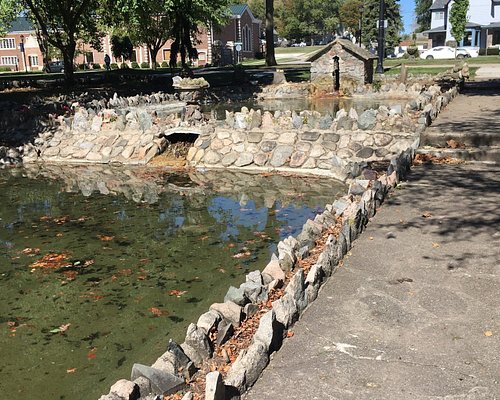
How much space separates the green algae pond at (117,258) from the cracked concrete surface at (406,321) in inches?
76.6

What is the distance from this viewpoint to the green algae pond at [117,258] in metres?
6.53

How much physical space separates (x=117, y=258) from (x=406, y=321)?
17.3 ft

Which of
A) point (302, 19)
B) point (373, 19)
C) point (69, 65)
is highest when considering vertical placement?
point (302, 19)

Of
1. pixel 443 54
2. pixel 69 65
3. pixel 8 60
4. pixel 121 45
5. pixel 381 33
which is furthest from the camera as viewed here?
pixel 8 60

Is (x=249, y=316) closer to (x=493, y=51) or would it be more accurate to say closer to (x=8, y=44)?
(x=493, y=51)

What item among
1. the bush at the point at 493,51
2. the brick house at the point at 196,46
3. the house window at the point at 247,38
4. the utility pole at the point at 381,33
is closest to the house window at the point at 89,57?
the brick house at the point at 196,46

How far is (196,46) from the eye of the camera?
2766 inches

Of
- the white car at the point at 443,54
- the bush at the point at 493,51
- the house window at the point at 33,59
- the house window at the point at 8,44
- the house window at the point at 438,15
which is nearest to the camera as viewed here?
the white car at the point at 443,54

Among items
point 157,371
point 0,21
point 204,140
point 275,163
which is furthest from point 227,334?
point 0,21

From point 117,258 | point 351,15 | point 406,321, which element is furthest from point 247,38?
point 406,321

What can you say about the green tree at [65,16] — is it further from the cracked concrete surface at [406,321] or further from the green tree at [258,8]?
the green tree at [258,8]

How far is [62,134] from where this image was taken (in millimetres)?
19297

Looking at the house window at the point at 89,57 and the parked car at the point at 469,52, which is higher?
the house window at the point at 89,57

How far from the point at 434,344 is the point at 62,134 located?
1649cm
